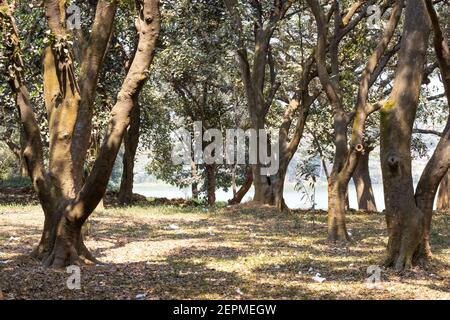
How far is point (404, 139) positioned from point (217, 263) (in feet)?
12.5

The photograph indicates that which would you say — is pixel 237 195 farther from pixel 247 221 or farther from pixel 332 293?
pixel 332 293

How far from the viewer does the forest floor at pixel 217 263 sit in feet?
28.5

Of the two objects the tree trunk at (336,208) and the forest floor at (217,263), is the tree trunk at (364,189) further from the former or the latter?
the tree trunk at (336,208)

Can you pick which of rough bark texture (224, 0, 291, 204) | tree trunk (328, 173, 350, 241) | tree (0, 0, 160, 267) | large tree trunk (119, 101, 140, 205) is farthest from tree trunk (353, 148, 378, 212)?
tree (0, 0, 160, 267)

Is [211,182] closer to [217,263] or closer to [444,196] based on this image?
[444,196]

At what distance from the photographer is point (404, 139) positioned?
404 inches

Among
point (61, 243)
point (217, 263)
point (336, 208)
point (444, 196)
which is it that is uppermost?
point (444, 196)

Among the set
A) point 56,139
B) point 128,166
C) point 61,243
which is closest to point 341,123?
point 56,139

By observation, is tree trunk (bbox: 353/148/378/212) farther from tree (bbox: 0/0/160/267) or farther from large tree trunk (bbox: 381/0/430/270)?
tree (bbox: 0/0/160/267)

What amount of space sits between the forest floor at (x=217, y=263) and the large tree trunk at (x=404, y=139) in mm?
635

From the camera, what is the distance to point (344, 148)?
15.1 meters

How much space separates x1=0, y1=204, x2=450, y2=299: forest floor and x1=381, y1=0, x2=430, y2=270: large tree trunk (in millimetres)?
635

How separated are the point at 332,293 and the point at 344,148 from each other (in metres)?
6.81
